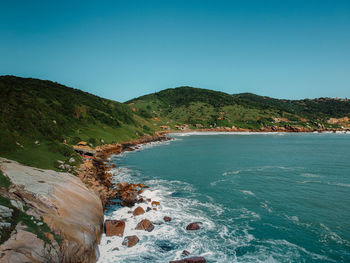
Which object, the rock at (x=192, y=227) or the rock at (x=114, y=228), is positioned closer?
the rock at (x=114, y=228)

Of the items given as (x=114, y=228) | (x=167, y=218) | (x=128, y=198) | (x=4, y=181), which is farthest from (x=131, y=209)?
(x=4, y=181)

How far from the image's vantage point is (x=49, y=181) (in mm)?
19562

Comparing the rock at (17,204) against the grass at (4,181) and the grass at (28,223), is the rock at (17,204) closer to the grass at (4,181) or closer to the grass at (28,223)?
the grass at (28,223)

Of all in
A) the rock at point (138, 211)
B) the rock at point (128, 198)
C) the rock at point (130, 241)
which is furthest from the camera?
the rock at point (128, 198)

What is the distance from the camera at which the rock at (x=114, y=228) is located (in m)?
19.3

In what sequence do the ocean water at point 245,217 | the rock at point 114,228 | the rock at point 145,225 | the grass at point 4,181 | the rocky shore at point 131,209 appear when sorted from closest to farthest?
1. the grass at point 4,181
2. the ocean water at point 245,217
3. the rocky shore at point 131,209
4. the rock at point 114,228
5. the rock at point 145,225

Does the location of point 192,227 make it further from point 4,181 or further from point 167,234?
point 4,181

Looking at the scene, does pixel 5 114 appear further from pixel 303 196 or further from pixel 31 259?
pixel 303 196

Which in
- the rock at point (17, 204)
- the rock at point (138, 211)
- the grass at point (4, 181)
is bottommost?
the rock at point (138, 211)

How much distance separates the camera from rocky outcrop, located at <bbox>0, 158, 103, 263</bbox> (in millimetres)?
11805

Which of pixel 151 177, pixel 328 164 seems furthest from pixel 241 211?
pixel 328 164

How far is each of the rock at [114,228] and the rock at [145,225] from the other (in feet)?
5.26

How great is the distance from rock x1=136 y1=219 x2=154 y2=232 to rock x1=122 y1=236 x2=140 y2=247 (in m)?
1.95

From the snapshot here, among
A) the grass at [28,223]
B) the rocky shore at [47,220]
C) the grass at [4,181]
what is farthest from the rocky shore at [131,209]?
the grass at [4,181]
